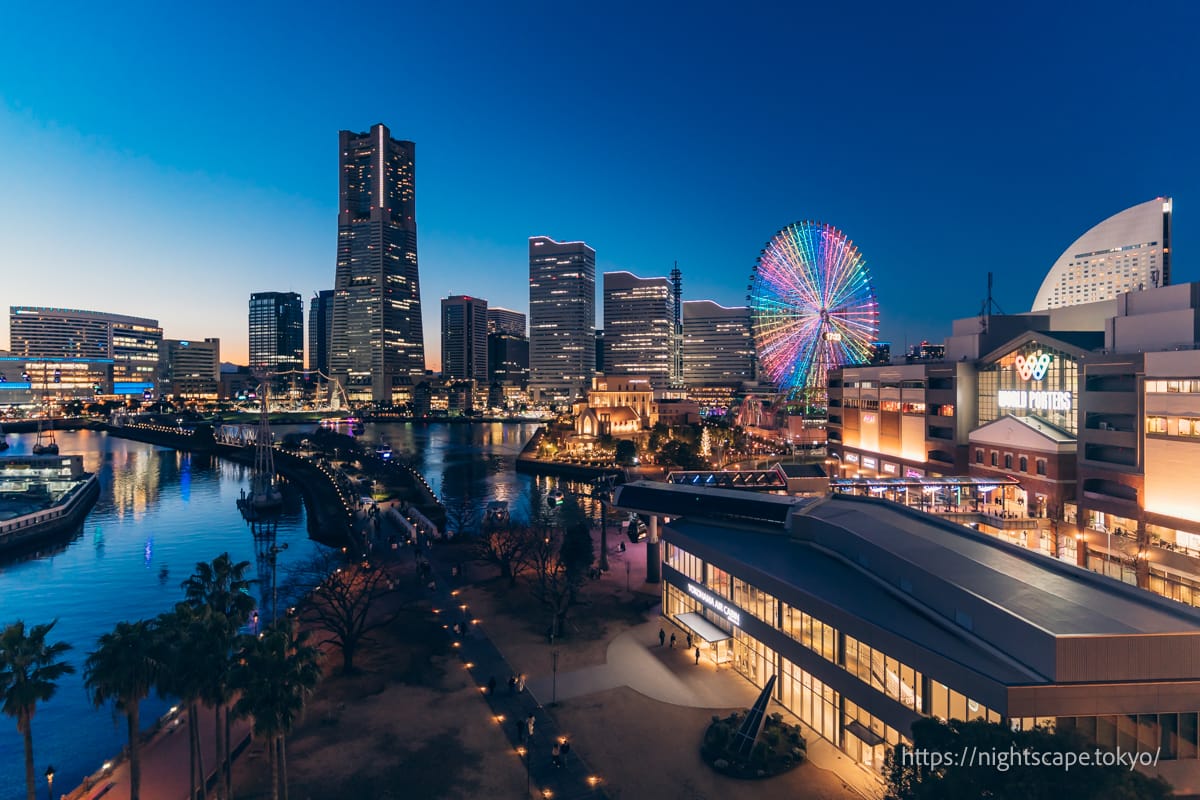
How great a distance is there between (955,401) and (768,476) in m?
27.8

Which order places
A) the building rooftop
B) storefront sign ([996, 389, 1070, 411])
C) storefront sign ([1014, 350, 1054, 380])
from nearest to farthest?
the building rooftop → storefront sign ([996, 389, 1070, 411]) → storefront sign ([1014, 350, 1054, 380])

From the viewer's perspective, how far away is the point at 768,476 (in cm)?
4934

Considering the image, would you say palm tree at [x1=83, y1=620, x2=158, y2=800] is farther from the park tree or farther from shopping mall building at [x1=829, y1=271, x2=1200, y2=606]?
shopping mall building at [x1=829, y1=271, x2=1200, y2=606]

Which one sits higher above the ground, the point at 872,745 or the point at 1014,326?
the point at 1014,326

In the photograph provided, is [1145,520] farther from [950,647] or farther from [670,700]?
[670,700]

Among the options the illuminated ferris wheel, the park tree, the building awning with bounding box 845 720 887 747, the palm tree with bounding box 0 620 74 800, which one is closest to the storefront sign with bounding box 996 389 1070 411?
the illuminated ferris wheel

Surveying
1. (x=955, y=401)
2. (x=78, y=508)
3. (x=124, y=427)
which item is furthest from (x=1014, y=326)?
(x=124, y=427)

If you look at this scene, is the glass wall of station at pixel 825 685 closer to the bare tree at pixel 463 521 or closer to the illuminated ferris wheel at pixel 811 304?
the bare tree at pixel 463 521

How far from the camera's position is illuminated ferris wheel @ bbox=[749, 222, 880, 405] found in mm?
78938

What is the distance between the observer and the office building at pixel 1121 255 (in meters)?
96.3

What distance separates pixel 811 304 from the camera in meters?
80.2

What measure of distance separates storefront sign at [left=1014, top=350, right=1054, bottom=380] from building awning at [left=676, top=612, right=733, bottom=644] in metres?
43.5

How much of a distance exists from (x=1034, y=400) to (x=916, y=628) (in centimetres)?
4636

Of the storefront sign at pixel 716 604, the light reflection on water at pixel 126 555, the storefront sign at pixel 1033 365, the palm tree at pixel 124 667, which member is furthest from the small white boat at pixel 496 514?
the storefront sign at pixel 1033 365
